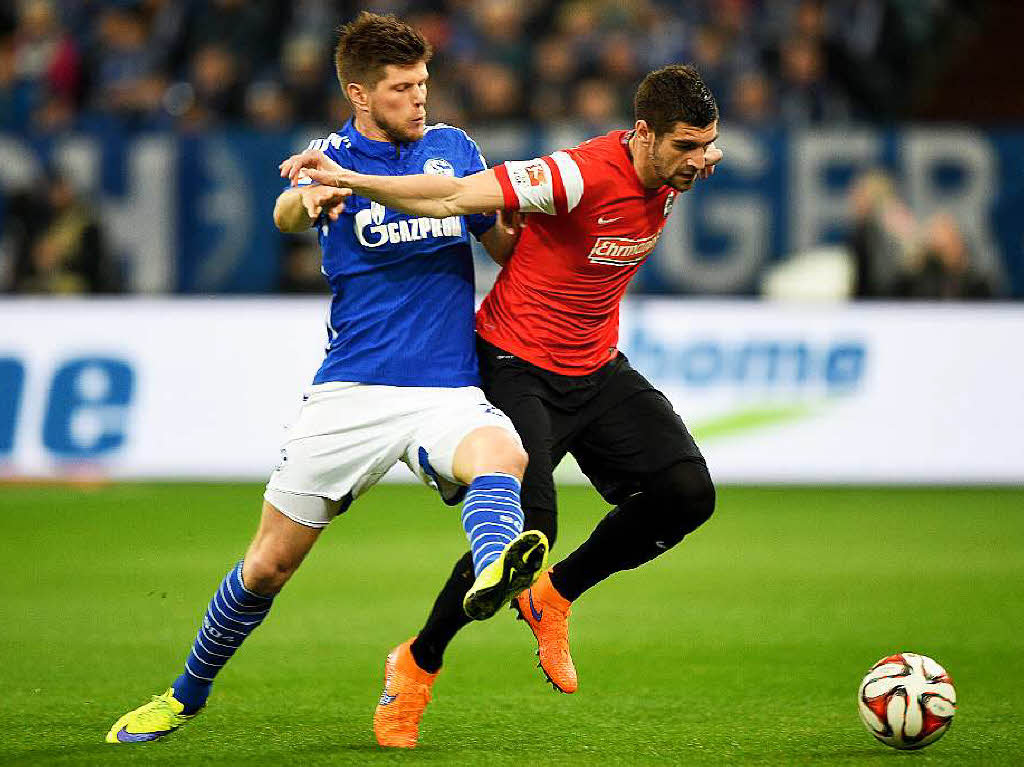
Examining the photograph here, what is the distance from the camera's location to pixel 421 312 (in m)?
5.23

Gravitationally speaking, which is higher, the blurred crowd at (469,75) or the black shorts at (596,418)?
Result: the blurred crowd at (469,75)

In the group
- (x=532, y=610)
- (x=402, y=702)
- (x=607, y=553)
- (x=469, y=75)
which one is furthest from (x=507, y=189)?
(x=469, y=75)

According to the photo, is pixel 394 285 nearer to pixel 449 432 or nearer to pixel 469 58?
pixel 449 432

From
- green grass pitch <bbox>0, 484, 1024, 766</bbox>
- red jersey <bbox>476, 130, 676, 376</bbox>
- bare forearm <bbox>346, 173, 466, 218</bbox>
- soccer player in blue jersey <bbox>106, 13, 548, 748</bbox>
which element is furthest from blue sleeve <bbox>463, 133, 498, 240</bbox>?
green grass pitch <bbox>0, 484, 1024, 766</bbox>

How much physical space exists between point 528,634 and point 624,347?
4.55m

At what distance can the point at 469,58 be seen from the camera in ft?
45.8

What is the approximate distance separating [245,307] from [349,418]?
6.88 metres

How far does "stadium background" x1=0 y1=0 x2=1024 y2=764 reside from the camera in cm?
614

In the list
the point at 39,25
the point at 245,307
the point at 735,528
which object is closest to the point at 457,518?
the point at 735,528

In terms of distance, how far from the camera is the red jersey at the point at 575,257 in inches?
209

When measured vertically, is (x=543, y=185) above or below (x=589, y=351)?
above

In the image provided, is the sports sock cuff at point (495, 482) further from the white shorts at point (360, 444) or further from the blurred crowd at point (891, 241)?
the blurred crowd at point (891, 241)

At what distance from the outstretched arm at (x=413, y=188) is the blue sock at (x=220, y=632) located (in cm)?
126

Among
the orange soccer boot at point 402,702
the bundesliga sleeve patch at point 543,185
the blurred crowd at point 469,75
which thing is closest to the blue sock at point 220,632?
the orange soccer boot at point 402,702
